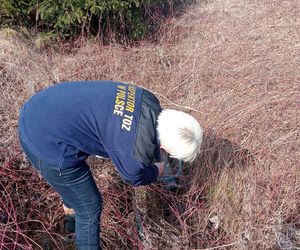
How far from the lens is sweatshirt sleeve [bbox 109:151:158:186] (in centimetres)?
197

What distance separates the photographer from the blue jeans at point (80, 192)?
2104 millimetres

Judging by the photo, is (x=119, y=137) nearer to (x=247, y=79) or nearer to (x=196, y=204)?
(x=196, y=204)

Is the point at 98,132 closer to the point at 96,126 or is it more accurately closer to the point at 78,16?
the point at 96,126

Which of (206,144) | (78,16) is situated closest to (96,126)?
(206,144)

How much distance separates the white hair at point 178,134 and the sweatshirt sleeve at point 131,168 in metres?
0.16

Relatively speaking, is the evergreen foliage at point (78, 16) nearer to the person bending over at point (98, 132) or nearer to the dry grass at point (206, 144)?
the dry grass at point (206, 144)

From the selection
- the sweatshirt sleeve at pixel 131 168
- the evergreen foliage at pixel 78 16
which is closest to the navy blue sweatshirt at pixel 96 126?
the sweatshirt sleeve at pixel 131 168

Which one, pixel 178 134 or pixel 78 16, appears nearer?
pixel 178 134

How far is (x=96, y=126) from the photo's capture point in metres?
2.01

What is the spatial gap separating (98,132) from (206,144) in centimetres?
136

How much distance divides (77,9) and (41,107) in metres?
2.45

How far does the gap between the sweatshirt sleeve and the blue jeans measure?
24 cm

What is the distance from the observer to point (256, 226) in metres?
2.78

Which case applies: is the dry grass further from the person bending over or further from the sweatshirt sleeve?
the sweatshirt sleeve
